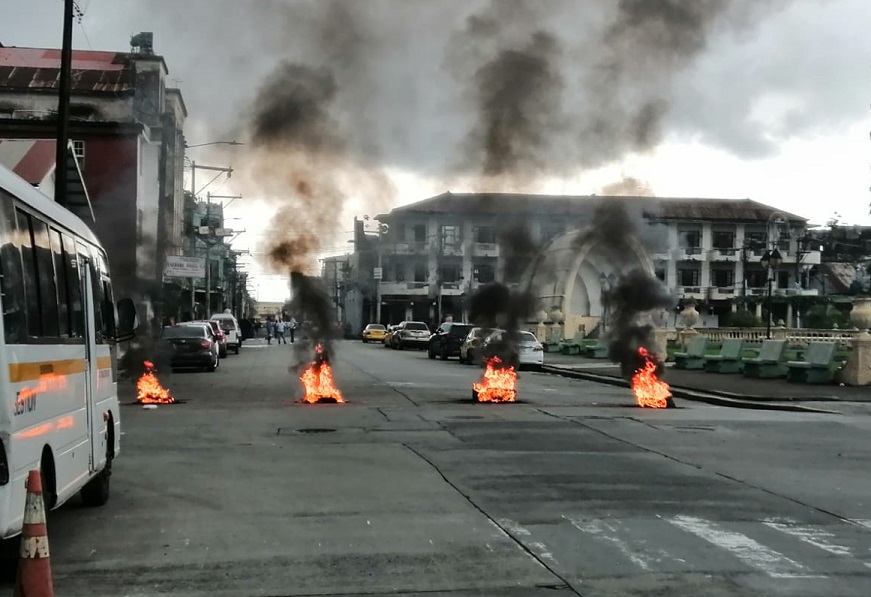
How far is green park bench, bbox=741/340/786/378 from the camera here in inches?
1036

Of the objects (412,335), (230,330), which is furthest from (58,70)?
(412,335)

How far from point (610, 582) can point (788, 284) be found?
79.1 m

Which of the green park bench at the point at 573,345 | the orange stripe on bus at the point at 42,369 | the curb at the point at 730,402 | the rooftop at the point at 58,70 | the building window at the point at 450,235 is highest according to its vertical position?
the rooftop at the point at 58,70

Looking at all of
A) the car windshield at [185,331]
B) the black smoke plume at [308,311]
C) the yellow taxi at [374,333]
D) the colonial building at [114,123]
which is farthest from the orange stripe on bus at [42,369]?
the yellow taxi at [374,333]

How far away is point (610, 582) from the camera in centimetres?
620

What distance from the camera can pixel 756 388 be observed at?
23.1 metres

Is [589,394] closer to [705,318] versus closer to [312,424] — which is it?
[312,424]

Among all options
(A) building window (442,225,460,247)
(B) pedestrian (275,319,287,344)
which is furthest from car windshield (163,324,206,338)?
(B) pedestrian (275,319,287,344)

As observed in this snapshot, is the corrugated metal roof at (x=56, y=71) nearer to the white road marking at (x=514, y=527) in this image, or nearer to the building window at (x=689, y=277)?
the building window at (x=689, y=277)

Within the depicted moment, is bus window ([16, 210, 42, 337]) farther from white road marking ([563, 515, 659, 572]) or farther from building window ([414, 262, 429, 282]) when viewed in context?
building window ([414, 262, 429, 282])

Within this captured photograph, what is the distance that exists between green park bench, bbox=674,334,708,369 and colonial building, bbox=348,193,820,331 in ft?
7.90

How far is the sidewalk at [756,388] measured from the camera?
68.4 feet

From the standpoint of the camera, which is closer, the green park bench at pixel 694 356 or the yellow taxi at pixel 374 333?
the green park bench at pixel 694 356

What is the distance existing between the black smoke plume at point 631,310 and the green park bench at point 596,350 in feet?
54.9
